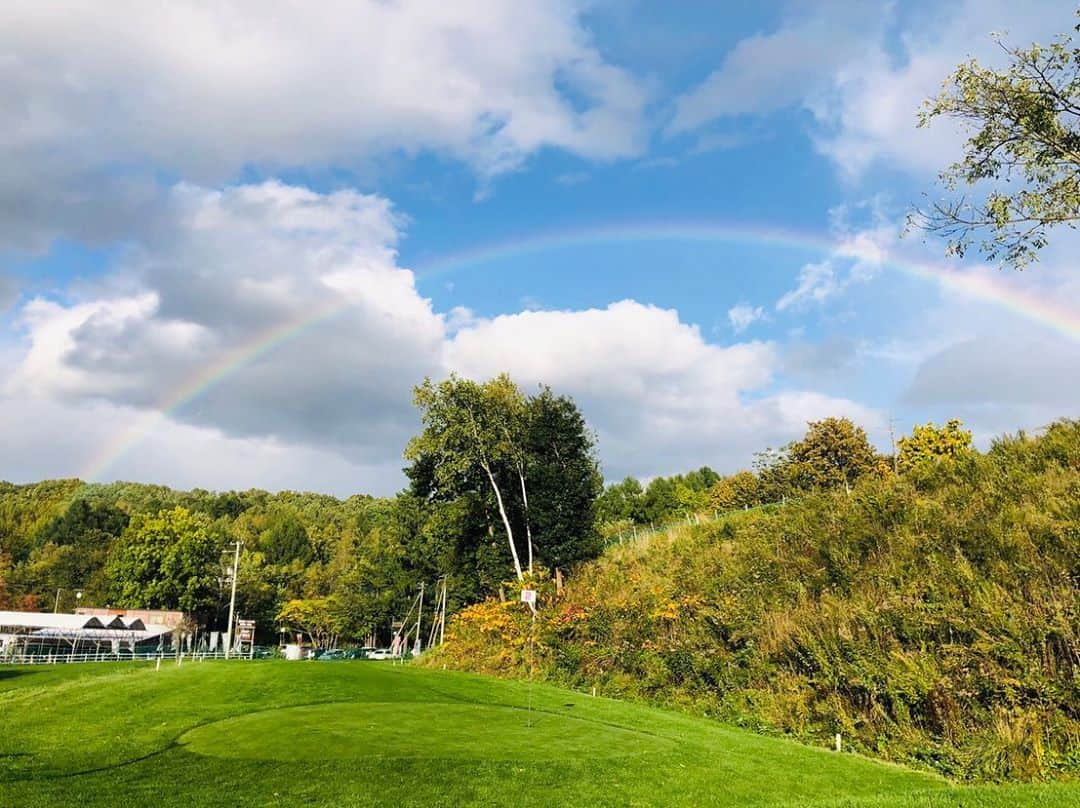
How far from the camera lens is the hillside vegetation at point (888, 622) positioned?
14.8m

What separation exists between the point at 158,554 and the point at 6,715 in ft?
236

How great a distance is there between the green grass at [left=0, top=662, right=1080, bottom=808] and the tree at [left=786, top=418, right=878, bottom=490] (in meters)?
44.5

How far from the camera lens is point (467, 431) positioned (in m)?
42.2

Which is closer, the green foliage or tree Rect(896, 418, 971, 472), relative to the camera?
the green foliage

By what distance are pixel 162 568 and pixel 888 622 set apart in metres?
83.0

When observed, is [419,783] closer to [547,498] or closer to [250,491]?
[547,498]

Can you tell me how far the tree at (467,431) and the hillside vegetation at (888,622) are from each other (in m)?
12.8

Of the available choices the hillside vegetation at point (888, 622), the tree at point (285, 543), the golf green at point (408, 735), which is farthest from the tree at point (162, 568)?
the golf green at point (408, 735)

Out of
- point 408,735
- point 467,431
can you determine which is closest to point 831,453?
point 467,431

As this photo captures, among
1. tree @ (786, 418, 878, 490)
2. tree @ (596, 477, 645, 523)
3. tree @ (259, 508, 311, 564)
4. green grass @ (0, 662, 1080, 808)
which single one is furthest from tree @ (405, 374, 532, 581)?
tree @ (259, 508, 311, 564)

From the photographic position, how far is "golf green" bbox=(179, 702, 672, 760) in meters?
13.1

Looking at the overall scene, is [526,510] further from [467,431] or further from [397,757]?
[397,757]

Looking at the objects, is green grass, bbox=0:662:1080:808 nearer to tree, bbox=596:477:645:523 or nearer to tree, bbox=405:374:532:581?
tree, bbox=405:374:532:581

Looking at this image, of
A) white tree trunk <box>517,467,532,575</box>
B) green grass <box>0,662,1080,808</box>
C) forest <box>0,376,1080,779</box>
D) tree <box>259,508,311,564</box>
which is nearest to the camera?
green grass <box>0,662,1080,808</box>
